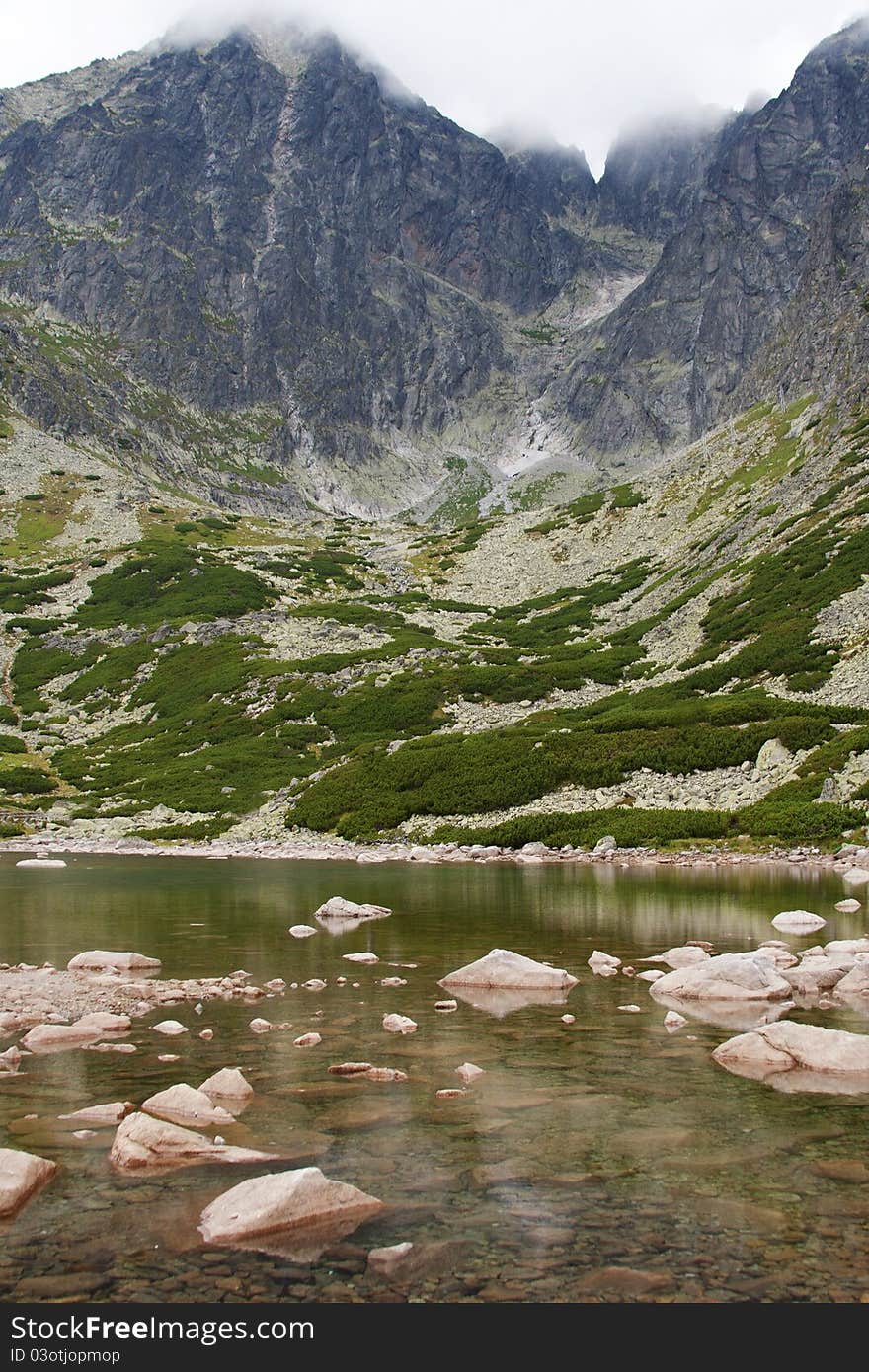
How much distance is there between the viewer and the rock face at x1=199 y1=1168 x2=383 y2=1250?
668 cm

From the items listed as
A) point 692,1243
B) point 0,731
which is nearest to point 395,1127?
point 692,1243

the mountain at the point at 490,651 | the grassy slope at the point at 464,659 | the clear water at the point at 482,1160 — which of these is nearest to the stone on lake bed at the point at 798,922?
the clear water at the point at 482,1160

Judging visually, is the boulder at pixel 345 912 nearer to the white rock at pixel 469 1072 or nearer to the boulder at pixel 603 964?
the boulder at pixel 603 964

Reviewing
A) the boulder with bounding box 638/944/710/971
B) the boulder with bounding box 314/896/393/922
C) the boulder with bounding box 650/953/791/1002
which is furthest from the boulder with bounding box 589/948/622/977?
the boulder with bounding box 314/896/393/922

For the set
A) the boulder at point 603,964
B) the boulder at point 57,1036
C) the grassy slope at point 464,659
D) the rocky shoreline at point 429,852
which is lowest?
the rocky shoreline at point 429,852

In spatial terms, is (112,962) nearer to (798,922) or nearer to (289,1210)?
(289,1210)

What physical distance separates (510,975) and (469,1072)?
5280 mm

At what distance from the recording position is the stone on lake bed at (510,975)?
15.6 metres

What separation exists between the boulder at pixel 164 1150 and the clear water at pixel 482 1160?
0.18m

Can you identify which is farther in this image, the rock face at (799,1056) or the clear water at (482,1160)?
the rock face at (799,1056)

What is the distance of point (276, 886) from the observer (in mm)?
32562

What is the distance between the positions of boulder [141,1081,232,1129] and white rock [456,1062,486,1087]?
9.25 feet

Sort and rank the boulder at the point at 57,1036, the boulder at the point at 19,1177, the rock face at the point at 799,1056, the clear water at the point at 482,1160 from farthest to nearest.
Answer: the boulder at the point at 57,1036, the rock face at the point at 799,1056, the boulder at the point at 19,1177, the clear water at the point at 482,1160

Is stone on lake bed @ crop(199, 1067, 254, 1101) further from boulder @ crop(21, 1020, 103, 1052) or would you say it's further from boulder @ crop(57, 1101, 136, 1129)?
boulder @ crop(21, 1020, 103, 1052)
